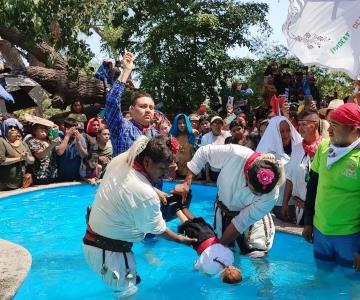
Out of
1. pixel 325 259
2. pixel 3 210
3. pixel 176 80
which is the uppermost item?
pixel 176 80

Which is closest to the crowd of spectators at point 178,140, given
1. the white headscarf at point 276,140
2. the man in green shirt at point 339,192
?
the white headscarf at point 276,140

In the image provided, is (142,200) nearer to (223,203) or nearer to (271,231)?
(223,203)

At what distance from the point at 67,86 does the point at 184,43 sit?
176 inches

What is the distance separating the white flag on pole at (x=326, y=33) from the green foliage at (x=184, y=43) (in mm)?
11187

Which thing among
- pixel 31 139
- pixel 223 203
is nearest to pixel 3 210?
pixel 31 139

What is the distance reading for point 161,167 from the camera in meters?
3.23

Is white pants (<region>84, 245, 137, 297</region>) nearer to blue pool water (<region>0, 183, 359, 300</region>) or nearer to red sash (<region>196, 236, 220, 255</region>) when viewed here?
red sash (<region>196, 236, 220, 255</region>)

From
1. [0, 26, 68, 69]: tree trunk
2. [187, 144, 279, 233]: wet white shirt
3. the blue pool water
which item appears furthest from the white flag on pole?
[0, 26, 68, 69]: tree trunk

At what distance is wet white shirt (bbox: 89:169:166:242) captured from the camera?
121 inches

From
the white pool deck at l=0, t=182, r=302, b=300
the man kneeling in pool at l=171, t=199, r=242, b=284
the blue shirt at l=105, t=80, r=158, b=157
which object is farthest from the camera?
the blue shirt at l=105, t=80, r=158, b=157

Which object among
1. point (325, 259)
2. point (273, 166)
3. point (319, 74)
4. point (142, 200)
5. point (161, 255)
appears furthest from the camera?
point (319, 74)

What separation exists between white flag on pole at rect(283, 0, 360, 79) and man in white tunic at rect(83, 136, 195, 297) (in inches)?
Result: 114

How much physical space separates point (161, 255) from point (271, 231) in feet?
5.41

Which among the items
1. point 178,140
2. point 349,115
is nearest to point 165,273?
point 349,115
